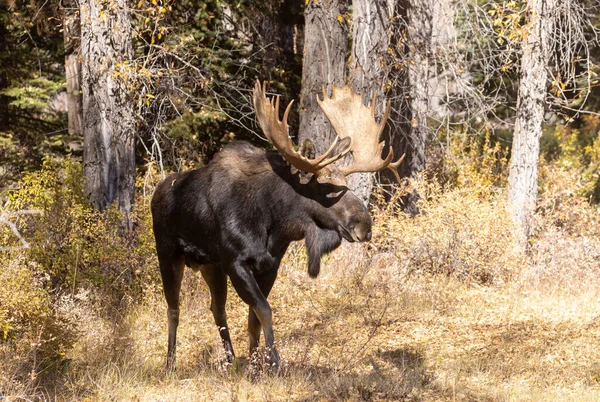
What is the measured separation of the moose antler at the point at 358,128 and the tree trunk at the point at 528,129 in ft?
19.4

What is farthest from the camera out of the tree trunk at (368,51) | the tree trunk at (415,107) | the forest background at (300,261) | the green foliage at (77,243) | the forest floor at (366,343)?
the tree trunk at (415,107)

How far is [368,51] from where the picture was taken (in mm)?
11203

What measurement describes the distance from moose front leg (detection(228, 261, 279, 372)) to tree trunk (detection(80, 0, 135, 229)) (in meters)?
3.87

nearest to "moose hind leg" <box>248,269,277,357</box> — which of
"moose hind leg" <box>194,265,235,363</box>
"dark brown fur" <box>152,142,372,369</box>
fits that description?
"dark brown fur" <box>152,142,372,369</box>

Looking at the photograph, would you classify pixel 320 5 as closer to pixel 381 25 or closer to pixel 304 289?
pixel 381 25

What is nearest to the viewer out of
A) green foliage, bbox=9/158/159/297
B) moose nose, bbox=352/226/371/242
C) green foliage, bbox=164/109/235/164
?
moose nose, bbox=352/226/371/242

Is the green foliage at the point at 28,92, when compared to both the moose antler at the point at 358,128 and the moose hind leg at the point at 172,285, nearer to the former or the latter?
the moose hind leg at the point at 172,285

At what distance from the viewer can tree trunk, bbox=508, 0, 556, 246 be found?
12.4 meters

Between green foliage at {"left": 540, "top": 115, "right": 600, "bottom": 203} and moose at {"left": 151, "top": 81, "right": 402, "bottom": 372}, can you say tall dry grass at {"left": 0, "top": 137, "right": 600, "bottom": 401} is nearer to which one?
moose at {"left": 151, "top": 81, "right": 402, "bottom": 372}

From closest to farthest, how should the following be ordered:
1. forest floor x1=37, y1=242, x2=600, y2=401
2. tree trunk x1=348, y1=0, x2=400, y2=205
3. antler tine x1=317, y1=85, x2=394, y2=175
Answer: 1. forest floor x1=37, y1=242, x2=600, y2=401
2. antler tine x1=317, y1=85, x2=394, y2=175
3. tree trunk x1=348, y1=0, x2=400, y2=205

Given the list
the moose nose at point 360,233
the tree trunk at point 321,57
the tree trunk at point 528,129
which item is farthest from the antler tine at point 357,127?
the tree trunk at point 528,129

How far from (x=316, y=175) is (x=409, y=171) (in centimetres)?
857

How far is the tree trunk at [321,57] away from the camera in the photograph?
10.9 meters

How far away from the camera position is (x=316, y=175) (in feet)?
21.2
